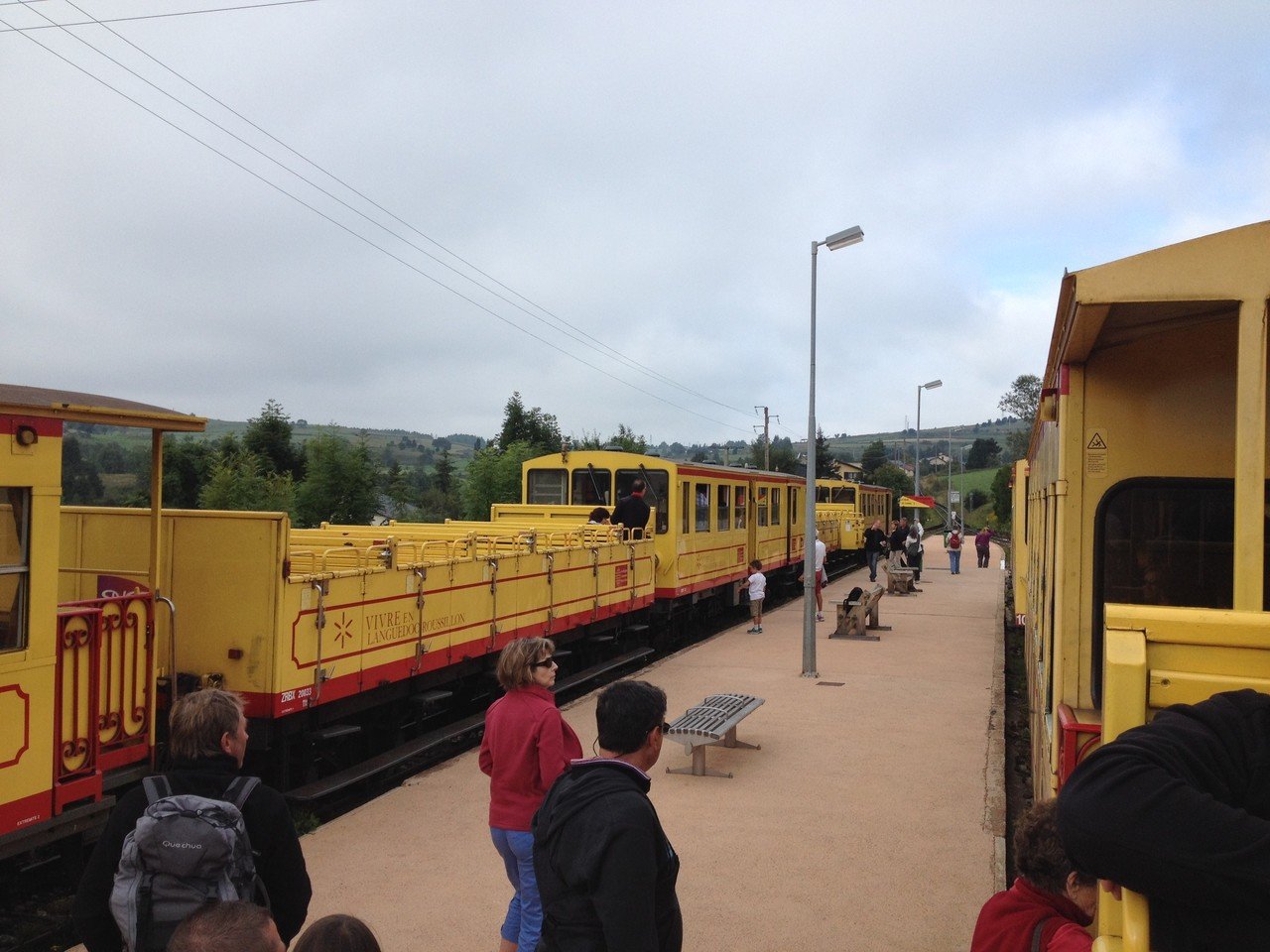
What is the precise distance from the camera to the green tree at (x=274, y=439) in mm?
36906

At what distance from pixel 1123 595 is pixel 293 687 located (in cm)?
525

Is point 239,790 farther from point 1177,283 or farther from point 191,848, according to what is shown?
point 1177,283

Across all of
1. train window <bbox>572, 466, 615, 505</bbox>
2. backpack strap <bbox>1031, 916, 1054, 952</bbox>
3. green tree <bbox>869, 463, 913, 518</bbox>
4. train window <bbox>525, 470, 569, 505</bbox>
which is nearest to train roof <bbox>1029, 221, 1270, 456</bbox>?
backpack strap <bbox>1031, 916, 1054, 952</bbox>

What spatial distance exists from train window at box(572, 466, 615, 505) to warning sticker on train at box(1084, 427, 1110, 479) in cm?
1209

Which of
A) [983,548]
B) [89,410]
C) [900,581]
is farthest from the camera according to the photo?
[983,548]

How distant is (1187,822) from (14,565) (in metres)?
5.15

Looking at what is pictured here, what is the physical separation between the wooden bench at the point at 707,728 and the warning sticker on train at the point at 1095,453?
4514 millimetres

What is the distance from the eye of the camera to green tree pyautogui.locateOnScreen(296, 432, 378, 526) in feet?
105

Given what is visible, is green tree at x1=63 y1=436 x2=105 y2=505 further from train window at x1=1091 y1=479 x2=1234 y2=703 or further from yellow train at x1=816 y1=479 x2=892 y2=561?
yellow train at x1=816 y1=479 x2=892 y2=561

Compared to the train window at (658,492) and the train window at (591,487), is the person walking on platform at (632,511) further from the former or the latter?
the train window at (591,487)

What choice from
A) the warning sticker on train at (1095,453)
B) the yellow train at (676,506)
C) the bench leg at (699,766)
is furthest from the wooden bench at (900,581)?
the warning sticker on train at (1095,453)

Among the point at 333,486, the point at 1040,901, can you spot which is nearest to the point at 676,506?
the point at 1040,901

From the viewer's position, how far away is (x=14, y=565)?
4.94 m

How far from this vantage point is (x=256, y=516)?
22.2 feet
